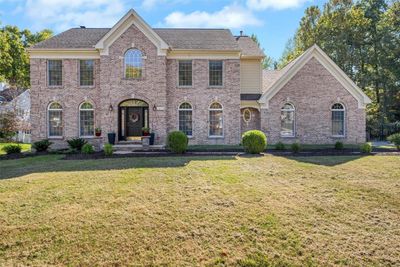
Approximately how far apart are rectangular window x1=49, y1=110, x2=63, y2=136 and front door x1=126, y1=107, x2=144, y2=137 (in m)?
4.69

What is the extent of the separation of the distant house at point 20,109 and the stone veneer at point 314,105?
22627 mm

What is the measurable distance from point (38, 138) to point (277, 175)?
16895 mm

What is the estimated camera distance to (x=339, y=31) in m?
31.5

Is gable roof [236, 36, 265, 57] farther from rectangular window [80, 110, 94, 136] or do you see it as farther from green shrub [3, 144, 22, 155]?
green shrub [3, 144, 22, 155]

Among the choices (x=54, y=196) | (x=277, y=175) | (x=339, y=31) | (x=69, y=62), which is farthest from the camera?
(x=339, y=31)

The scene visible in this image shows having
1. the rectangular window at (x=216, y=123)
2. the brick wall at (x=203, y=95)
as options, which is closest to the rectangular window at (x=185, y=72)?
the brick wall at (x=203, y=95)

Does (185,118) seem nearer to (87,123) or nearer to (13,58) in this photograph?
(87,123)

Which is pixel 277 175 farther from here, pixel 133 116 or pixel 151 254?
pixel 133 116

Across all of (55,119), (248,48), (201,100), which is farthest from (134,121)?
(248,48)

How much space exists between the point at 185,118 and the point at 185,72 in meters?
3.23

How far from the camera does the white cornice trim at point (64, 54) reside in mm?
18641

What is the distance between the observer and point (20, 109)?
3212 centimetres

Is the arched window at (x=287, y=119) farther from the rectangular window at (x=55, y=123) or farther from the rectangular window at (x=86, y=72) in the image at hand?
the rectangular window at (x=55, y=123)

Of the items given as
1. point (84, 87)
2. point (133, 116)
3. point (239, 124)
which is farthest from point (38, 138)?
point (239, 124)
